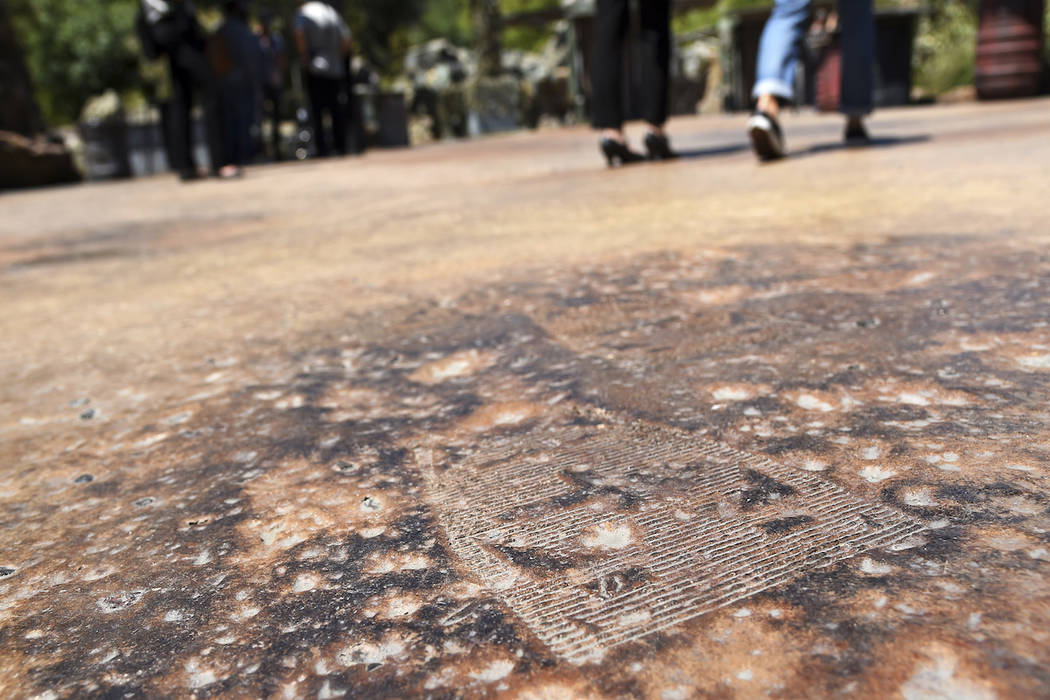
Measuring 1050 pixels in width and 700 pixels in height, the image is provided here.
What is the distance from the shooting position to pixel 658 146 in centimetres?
452

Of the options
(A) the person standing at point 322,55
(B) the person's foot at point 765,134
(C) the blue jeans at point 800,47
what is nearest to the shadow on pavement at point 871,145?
(C) the blue jeans at point 800,47

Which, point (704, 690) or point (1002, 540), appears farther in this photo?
point (1002, 540)

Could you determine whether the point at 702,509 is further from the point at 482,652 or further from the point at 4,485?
the point at 4,485

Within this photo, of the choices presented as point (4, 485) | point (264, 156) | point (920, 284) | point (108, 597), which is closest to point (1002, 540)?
point (108, 597)

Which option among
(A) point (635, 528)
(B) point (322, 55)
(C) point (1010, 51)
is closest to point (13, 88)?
(B) point (322, 55)

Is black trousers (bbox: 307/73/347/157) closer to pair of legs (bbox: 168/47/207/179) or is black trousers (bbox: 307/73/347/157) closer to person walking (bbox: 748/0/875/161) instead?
pair of legs (bbox: 168/47/207/179)

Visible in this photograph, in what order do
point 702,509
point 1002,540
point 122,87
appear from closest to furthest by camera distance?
point 1002,540 → point 702,509 → point 122,87

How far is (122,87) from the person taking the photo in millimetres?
31016

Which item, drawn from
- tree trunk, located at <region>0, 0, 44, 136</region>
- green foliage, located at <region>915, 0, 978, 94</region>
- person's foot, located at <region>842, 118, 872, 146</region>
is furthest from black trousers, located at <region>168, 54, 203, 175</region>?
green foliage, located at <region>915, 0, 978, 94</region>

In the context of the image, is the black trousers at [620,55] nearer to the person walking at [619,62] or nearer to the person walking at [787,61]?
the person walking at [619,62]

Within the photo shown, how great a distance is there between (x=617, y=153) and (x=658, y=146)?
10.4 inches

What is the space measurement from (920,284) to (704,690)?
1.16 meters

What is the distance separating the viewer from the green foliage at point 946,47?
973 cm

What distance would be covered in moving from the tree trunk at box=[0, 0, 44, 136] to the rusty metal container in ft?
29.4
